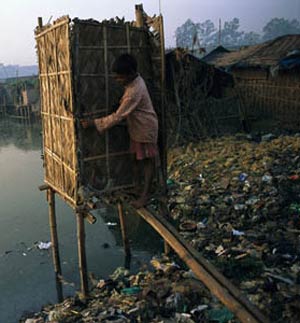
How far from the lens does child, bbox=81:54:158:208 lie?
163 inches

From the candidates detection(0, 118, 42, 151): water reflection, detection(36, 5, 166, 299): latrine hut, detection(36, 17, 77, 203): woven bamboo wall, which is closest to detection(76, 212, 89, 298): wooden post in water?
detection(36, 5, 166, 299): latrine hut

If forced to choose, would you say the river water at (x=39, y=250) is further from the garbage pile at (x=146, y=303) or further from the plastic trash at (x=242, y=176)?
the plastic trash at (x=242, y=176)

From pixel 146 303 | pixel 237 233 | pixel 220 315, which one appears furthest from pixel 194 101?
pixel 220 315

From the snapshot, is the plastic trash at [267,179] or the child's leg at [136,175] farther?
the plastic trash at [267,179]

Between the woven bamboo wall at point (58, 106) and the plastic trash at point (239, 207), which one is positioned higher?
the woven bamboo wall at point (58, 106)

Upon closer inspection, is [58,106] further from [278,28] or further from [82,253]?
[278,28]

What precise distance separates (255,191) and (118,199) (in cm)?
408

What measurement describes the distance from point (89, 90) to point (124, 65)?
54cm

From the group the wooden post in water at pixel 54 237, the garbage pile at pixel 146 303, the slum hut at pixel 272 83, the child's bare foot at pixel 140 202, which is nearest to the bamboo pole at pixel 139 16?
the child's bare foot at pixel 140 202

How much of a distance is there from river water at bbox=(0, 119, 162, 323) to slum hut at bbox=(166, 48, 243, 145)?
4.77 m

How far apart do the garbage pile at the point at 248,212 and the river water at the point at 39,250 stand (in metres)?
1.10

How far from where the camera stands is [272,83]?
1511cm

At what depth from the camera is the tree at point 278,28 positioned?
2682 inches

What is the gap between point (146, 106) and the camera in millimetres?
4430
